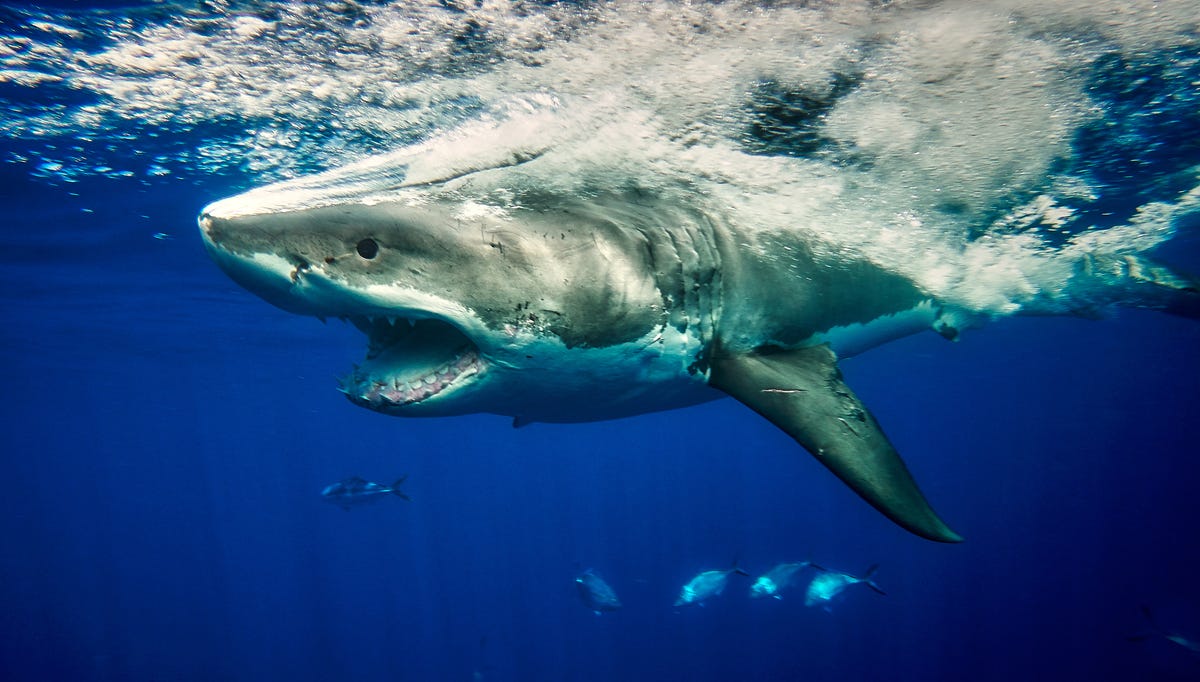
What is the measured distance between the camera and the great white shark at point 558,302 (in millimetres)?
2652

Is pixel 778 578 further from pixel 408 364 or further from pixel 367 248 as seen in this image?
pixel 367 248

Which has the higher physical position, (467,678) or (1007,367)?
(1007,367)

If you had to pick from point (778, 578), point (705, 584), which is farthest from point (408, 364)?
point (705, 584)

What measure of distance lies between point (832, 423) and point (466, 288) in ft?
6.16

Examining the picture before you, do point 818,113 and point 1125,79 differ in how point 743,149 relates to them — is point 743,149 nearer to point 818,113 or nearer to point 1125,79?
point 818,113

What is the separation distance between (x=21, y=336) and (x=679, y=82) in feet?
92.2

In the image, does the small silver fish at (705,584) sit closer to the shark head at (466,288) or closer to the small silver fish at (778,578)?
the small silver fish at (778,578)

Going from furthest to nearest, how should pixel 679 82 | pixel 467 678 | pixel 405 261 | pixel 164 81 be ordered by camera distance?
pixel 467 678 < pixel 164 81 < pixel 679 82 < pixel 405 261

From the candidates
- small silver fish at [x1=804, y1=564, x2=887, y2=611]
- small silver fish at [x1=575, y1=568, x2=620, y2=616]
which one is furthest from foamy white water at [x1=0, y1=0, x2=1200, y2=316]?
small silver fish at [x1=575, y1=568, x2=620, y2=616]

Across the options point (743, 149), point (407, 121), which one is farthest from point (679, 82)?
point (407, 121)

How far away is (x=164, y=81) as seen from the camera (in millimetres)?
6641

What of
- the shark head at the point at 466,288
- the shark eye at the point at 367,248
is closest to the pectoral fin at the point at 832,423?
the shark head at the point at 466,288

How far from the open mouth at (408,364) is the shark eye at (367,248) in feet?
2.17

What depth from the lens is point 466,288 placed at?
2.82m
